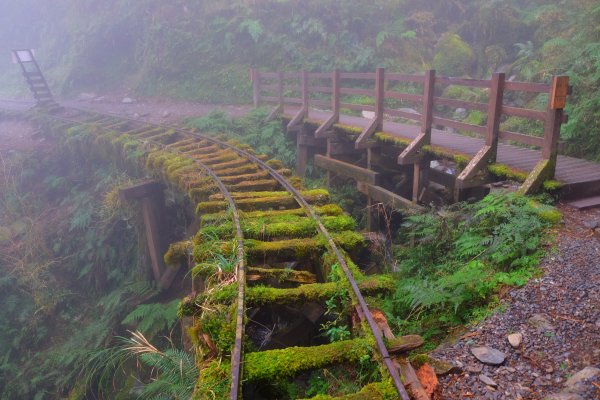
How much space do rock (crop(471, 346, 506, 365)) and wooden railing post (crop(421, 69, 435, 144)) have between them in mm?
4634

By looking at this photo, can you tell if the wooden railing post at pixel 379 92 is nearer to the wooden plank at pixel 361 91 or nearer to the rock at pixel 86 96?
the wooden plank at pixel 361 91

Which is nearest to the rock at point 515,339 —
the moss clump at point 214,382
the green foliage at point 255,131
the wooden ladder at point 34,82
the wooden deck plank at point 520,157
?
the moss clump at point 214,382

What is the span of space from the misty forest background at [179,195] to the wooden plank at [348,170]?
719 mm

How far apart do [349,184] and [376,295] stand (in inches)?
242

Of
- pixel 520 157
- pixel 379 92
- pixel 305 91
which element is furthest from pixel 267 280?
pixel 305 91

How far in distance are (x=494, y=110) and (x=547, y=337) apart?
11.9 feet

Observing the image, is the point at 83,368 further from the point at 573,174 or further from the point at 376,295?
the point at 573,174

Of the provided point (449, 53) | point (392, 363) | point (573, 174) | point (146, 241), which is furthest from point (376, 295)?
point (449, 53)

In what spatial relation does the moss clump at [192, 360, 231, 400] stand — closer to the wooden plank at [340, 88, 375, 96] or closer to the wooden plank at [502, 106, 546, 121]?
the wooden plank at [502, 106, 546, 121]

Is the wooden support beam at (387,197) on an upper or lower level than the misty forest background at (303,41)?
lower

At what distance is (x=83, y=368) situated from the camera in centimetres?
755

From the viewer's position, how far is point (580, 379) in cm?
287

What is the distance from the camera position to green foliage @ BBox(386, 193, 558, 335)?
13.5 ft

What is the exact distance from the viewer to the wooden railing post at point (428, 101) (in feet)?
23.1
